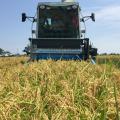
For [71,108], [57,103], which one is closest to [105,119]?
[71,108]

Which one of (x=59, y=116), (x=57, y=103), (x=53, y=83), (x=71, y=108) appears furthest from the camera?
(x=53, y=83)

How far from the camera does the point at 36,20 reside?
14.2m

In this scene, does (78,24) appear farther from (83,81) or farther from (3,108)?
(3,108)

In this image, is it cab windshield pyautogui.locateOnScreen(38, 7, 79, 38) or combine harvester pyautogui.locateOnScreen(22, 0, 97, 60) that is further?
cab windshield pyautogui.locateOnScreen(38, 7, 79, 38)

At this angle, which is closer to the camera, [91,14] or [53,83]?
[53,83]

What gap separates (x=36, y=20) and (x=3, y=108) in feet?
36.6

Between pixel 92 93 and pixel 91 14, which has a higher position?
pixel 91 14

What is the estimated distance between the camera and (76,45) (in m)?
12.9

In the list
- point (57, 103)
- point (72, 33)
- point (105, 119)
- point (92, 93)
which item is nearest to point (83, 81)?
point (92, 93)

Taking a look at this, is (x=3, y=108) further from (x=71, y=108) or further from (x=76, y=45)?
(x=76, y=45)

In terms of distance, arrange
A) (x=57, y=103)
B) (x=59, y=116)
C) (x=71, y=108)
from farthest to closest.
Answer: (x=57, y=103) → (x=71, y=108) → (x=59, y=116)

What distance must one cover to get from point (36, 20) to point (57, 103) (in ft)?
36.0

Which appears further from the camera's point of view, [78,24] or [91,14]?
[78,24]

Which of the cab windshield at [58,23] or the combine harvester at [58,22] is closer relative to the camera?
the combine harvester at [58,22]
